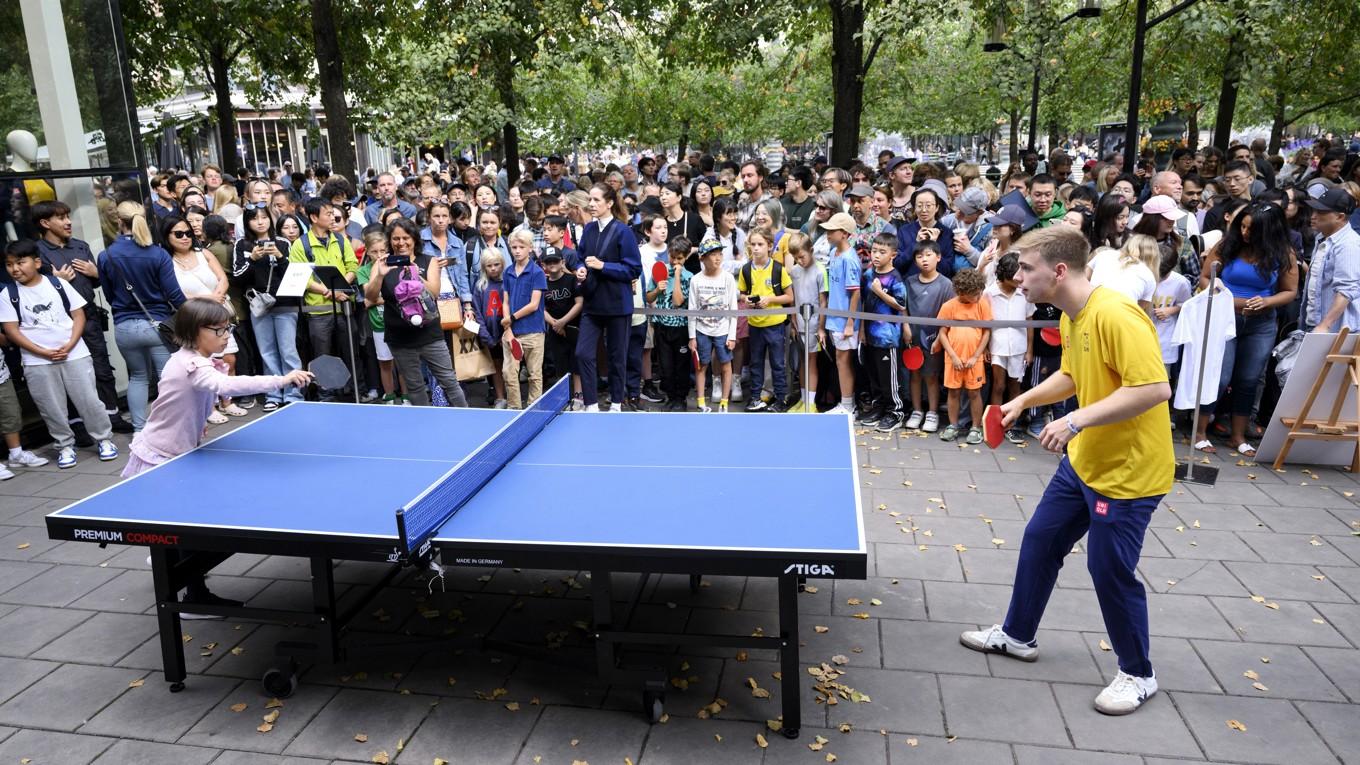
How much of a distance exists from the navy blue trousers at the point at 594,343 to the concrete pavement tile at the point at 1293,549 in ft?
17.3

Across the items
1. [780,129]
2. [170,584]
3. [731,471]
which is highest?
[780,129]

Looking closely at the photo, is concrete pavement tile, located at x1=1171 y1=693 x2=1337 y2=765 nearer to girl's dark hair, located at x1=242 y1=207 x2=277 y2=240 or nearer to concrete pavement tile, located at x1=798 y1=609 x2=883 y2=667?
concrete pavement tile, located at x1=798 y1=609 x2=883 y2=667

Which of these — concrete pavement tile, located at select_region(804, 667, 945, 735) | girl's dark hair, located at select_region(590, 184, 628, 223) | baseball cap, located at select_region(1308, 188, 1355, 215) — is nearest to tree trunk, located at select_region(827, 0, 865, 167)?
girl's dark hair, located at select_region(590, 184, 628, 223)

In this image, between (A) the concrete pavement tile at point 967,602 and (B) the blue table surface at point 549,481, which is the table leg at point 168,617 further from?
(A) the concrete pavement tile at point 967,602

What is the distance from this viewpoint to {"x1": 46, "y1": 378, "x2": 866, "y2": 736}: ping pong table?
4.00m

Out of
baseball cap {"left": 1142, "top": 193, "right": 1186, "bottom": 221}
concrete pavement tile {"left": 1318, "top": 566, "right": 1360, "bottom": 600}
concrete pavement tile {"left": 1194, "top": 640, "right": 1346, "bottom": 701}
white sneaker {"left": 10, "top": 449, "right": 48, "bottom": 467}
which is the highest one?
baseball cap {"left": 1142, "top": 193, "right": 1186, "bottom": 221}

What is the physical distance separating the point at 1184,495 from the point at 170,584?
676 cm

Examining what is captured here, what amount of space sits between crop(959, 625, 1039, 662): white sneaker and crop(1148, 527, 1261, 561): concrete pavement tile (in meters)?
1.87

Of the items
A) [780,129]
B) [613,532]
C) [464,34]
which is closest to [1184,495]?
[613,532]

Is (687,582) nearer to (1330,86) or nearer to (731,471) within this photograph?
(731,471)

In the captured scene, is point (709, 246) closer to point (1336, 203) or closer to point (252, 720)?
point (1336, 203)

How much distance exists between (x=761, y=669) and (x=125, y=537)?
304cm

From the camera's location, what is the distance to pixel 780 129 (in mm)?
36250

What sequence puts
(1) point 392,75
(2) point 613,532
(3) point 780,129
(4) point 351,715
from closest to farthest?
1. (2) point 613,532
2. (4) point 351,715
3. (1) point 392,75
4. (3) point 780,129
